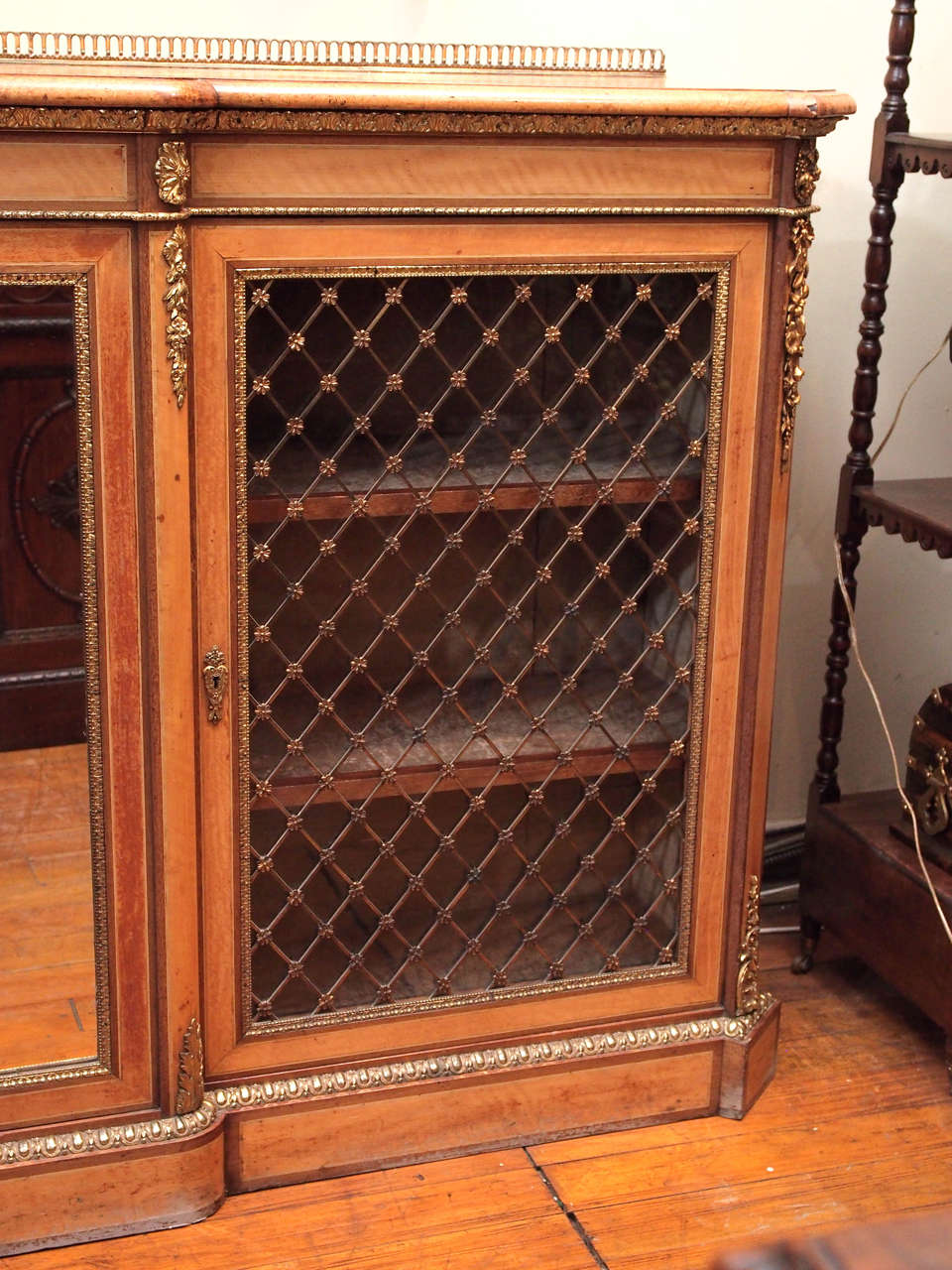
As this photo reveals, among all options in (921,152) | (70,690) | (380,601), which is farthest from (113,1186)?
(921,152)

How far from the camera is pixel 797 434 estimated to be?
2.53 m

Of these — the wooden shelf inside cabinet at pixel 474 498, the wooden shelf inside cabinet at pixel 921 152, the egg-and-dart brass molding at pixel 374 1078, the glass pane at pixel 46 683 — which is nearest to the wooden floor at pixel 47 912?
the glass pane at pixel 46 683

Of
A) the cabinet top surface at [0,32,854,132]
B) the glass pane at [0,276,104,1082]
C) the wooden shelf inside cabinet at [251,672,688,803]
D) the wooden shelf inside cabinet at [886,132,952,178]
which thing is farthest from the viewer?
the wooden shelf inside cabinet at [886,132,952,178]

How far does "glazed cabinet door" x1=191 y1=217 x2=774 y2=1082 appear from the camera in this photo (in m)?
1.76

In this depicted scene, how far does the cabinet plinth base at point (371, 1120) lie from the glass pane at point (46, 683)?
14cm

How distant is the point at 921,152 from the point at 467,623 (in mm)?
878

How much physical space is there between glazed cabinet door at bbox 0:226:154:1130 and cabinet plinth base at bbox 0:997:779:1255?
0.07 metres

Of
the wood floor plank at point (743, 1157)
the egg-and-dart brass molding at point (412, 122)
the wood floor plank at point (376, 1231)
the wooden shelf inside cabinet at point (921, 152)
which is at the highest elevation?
the wooden shelf inside cabinet at point (921, 152)

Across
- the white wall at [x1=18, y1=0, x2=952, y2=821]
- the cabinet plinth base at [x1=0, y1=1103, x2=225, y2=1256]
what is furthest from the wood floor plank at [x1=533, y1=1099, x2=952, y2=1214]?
the white wall at [x1=18, y1=0, x2=952, y2=821]

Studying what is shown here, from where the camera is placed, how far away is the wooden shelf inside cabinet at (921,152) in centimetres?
205

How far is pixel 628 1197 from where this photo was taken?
6.43 ft

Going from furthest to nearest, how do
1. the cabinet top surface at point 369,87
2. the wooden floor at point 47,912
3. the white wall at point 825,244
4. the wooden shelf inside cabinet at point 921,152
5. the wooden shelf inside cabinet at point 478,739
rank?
1. the white wall at point 825,244
2. the wooden shelf inside cabinet at point 921,152
3. the wooden shelf inside cabinet at point 478,739
4. the wooden floor at point 47,912
5. the cabinet top surface at point 369,87

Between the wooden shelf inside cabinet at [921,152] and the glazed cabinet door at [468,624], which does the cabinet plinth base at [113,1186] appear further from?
the wooden shelf inside cabinet at [921,152]

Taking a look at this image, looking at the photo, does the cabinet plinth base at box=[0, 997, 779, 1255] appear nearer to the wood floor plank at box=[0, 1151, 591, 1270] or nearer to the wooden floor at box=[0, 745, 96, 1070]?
the wood floor plank at box=[0, 1151, 591, 1270]
